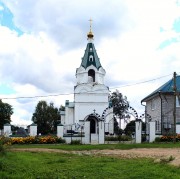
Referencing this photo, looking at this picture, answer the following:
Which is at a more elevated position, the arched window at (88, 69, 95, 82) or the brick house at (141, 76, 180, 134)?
the arched window at (88, 69, 95, 82)

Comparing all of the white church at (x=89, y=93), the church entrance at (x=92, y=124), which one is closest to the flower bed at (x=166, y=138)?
the white church at (x=89, y=93)

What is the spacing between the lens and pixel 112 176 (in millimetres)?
10766

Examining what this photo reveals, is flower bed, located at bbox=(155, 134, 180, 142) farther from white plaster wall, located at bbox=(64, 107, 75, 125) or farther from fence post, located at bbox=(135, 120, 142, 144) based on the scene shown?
white plaster wall, located at bbox=(64, 107, 75, 125)

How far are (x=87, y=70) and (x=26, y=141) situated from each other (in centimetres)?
1996

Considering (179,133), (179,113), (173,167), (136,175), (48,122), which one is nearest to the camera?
Answer: (136,175)

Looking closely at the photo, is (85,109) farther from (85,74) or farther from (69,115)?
(85,74)

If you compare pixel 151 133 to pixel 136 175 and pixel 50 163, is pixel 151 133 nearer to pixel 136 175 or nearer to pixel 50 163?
pixel 50 163

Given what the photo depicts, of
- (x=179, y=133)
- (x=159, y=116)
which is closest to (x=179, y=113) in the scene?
(x=159, y=116)

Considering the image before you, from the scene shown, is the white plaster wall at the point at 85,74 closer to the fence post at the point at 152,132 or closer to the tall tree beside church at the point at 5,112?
the fence post at the point at 152,132

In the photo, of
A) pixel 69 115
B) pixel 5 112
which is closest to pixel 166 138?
pixel 69 115

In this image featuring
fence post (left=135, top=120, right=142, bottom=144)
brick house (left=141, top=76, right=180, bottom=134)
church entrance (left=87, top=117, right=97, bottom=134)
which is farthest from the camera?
church entrance (left=87, top=117, right=97, bottom=134)

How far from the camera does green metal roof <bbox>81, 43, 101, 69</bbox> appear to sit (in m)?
48.7

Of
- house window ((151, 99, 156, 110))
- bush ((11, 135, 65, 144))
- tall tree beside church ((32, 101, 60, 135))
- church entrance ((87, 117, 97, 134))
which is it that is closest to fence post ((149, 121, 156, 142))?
bush ((11, 135, 65, 144))

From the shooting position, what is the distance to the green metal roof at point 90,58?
48716 millimetres
